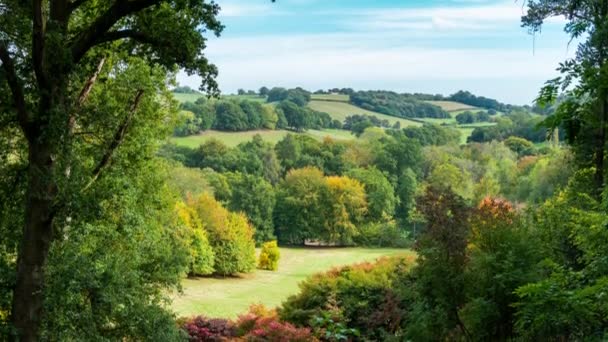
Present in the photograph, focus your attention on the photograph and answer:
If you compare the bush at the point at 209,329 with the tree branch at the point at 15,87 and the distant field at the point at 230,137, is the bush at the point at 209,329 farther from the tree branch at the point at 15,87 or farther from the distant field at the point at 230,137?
the distant field at the point at 230,137

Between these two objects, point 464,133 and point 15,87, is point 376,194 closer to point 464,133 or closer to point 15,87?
point 464,133

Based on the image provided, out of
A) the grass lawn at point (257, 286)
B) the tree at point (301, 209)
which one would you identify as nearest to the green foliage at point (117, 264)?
the grass lawn at point (257, 286)

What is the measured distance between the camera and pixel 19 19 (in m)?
7.42

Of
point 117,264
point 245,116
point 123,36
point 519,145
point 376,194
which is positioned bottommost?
point 376,194

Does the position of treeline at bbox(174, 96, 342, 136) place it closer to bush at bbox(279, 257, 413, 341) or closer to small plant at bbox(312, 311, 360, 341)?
bush at bbox(279, 257, 413, 341)

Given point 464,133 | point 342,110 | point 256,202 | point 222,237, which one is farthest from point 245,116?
point 222,237

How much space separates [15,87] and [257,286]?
3686 centimetres

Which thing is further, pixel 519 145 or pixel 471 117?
pixel 471 117

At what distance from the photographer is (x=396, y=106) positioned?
14325 cm

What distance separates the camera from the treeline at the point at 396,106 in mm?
139500

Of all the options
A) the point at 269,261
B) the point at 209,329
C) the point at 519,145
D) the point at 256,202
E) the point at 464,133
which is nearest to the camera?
the point at 209,329

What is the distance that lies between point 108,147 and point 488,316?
23.9ft

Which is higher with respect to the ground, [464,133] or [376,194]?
[464,133]

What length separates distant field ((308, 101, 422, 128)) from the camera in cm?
12669
